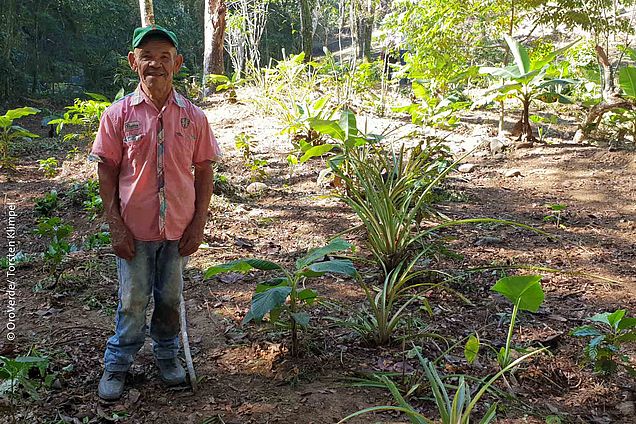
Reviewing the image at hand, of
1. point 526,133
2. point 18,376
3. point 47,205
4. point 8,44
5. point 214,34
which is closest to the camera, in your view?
point 18,376

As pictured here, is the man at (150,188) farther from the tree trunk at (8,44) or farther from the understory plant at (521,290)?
the tree trunk at (8,44)

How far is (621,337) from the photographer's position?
207 centimetres

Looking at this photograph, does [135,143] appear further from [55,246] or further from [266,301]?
[55,246]

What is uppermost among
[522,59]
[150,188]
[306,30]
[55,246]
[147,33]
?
[306,30]

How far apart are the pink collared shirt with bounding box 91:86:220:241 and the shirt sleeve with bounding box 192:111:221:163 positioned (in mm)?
40

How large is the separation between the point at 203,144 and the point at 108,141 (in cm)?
36

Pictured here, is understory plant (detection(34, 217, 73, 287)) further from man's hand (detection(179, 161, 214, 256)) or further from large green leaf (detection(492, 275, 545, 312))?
large green leaf (detection(492, 275, 545, 312))

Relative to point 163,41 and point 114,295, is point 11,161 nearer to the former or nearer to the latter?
point 114,295

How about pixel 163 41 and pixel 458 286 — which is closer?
pixel 163 41

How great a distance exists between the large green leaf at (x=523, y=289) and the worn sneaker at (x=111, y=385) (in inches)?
58.1

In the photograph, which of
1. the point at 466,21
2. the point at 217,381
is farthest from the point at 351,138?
the point at 466,21

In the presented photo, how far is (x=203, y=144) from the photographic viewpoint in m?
2.21

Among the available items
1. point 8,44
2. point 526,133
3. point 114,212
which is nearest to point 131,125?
point 114,212

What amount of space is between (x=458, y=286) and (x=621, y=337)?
3.51 ft
